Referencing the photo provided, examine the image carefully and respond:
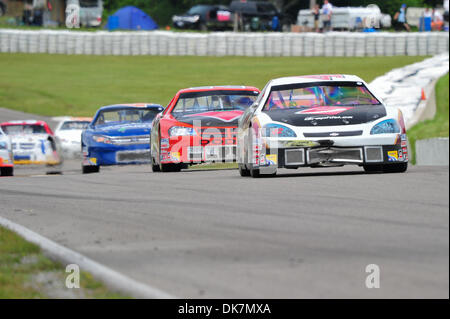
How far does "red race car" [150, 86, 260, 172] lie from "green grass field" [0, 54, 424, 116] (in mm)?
17721

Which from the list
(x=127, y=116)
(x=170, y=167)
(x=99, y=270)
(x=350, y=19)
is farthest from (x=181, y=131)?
(x=350, y=19)

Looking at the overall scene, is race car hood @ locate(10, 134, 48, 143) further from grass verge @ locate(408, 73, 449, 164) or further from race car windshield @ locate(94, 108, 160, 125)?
grass verge @ locate(408, 73, 449, 164)

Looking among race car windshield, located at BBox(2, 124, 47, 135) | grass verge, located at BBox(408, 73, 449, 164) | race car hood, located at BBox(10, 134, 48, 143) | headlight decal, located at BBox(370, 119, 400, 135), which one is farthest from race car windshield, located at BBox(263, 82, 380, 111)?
race car windshield, located at BBox(2, 124, 47, 135)

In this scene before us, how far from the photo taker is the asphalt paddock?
4887mm

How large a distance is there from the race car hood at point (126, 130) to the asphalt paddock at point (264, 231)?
4.73 metres

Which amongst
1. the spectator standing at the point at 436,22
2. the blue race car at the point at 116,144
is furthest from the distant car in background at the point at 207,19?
the blue race car at the point at 116,144

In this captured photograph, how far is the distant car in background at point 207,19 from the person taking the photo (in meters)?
47.8

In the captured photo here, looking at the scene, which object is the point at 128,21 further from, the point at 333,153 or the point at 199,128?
the point at 333,153

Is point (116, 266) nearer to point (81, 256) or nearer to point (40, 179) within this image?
point (81, 256)

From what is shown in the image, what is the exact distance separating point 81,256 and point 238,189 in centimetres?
390

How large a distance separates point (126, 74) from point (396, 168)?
30652 mm

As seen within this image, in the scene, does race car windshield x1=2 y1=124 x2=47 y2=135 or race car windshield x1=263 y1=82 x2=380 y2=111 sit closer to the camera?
race car windshield x1=263 y1=82 x2=380 y2=111

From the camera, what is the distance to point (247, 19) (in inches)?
1898

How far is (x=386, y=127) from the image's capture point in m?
10.4
